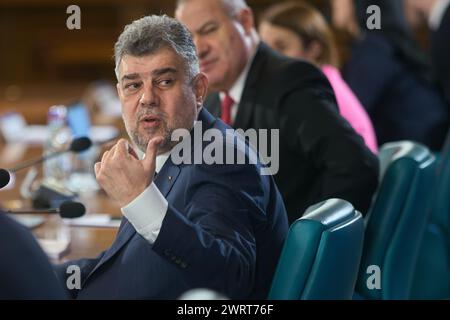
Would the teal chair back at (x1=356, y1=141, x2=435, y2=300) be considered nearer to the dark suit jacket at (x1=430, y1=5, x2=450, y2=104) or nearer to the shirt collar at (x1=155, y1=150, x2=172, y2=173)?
the shirt collar at (x1=155, y1=150, x2=172, y2=173)

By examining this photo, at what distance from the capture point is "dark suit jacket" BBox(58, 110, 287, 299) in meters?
1.78

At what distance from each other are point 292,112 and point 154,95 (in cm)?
87

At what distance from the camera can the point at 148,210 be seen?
177 centimetres

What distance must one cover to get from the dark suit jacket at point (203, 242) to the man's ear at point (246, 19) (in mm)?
793

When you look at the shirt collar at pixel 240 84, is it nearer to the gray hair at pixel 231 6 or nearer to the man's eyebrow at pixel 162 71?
the gray hair at pixel 231 6

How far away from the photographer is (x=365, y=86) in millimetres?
5023

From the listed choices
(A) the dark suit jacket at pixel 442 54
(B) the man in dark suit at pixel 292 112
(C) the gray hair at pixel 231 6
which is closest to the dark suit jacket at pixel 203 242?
(B) the man in dark suit at pixel 292 112

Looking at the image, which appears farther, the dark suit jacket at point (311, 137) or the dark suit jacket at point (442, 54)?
the dark suit jacket at point (442, 54)

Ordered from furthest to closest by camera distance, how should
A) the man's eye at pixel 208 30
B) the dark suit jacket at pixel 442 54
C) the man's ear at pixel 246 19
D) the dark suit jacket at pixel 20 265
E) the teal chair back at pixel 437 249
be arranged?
the dark suit jacket at pixel 442 54 → the teal chair back at pixel 437 249 → the man's ear at pixel 246 19 → the man's eye at pixel 208 30 → the dark suit jacket at pixel 20 265

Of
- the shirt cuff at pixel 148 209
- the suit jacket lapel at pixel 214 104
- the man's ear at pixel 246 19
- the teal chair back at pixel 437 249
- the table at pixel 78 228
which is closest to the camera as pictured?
the shirt cuff at pixel 148 209

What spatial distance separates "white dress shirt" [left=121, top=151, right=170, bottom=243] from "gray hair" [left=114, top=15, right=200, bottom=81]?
0.87ft

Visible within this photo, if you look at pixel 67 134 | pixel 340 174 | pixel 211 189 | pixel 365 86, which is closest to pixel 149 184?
pixel 211 189

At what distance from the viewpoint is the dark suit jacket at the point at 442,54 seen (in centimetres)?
497

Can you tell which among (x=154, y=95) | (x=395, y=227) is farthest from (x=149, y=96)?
(x=395, y=227)
